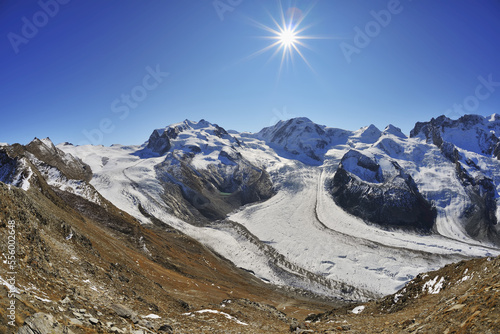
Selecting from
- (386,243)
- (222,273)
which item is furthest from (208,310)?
(386,243)

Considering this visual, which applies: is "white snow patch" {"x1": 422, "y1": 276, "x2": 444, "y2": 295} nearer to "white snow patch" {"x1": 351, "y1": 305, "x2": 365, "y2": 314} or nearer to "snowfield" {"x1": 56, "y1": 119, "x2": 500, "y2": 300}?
"white snow patch" {"x1": 351, "y1": 305, "x2": 365, "y2": 314}

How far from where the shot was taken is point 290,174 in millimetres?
172750

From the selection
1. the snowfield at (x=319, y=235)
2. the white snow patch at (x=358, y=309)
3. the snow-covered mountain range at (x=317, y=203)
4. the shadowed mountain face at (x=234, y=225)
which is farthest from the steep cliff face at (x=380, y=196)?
the white snow patch at (x=358, y=309)

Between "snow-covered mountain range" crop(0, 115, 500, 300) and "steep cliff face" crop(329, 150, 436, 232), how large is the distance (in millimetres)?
532

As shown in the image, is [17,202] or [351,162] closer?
[17,202]

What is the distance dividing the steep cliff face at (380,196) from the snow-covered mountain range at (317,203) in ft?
1.75

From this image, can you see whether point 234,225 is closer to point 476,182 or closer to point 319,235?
point 319,235

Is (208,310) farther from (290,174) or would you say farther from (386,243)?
(290,174)

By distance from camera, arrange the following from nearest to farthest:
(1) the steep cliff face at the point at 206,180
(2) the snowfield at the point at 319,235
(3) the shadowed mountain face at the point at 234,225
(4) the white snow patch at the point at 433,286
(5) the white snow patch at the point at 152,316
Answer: (5) the white snow patch at the point at 152,316 < (3) the shadowed mountain face at the point at 234,225 < (4) the white snow patch at the point at 433,286 < (2) the snowfield at the point at 319,235 < (1) the steep cliff face at the point at 206,180

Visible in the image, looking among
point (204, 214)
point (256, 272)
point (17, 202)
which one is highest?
point (17, 202)

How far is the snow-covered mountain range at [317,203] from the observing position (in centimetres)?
6762

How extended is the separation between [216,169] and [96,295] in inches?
6171

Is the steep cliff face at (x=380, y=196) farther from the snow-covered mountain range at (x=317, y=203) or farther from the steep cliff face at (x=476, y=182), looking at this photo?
the steep cliff face at (x=476, y=182)

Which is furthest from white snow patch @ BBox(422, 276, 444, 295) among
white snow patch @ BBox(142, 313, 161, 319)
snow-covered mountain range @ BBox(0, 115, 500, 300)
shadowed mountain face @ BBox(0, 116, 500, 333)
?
snow-covered mountain range @ BBox(0, 115, 500, 300)
